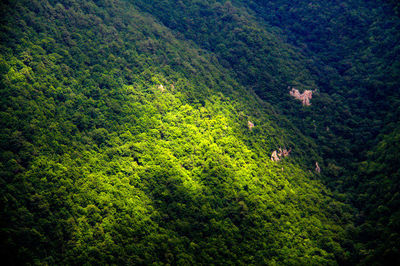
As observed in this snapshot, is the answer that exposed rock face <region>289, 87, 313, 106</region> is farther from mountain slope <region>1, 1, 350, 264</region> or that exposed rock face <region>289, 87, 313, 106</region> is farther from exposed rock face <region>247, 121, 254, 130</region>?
exposed rock face <region>247, 121, 254, 130</region>

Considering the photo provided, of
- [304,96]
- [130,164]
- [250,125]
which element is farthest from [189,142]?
[304,96]

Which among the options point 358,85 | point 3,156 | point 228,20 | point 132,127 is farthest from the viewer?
Answer: point 228,20

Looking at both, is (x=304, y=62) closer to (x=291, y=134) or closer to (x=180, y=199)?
(x=291, y=134)

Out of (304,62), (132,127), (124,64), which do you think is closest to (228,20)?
(304,62)

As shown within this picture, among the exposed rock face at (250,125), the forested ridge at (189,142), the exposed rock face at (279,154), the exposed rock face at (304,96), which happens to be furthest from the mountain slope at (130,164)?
the exposed rock face at (304,96)

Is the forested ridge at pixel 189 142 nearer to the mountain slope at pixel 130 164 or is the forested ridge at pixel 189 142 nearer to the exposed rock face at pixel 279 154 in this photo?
the mountain slope at pixel 130 164
